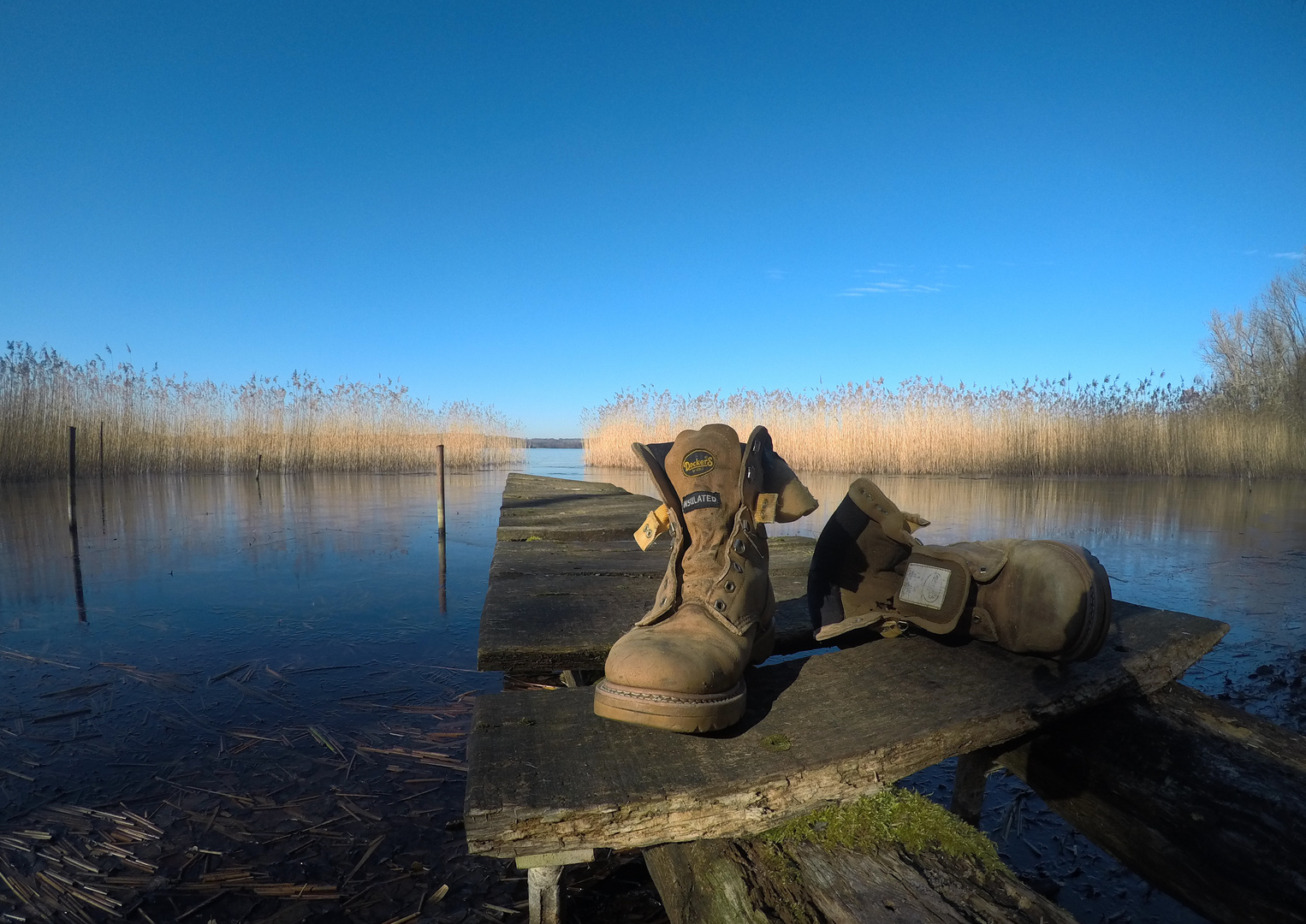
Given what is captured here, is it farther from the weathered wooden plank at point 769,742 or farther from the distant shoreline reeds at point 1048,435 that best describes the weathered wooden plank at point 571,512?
the distant shoreline reeds at point 1048,435

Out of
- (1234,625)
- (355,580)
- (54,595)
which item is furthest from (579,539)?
(54,595)

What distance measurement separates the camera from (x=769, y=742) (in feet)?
3.10

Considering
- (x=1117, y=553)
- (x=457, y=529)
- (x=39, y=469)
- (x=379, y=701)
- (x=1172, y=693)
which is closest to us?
(x=1172, y=693)

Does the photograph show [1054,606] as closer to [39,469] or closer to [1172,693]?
[1172,693]

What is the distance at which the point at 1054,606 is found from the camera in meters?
1.16

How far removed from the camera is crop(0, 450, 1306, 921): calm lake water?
5.35 ft

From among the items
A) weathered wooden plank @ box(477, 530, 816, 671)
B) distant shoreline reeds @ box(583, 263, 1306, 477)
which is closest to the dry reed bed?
distant shoreline reeds @ box(583, 263, 1306, 477)

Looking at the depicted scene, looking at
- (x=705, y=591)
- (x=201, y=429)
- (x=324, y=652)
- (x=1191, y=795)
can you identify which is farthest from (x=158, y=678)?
(x=201, y=429)

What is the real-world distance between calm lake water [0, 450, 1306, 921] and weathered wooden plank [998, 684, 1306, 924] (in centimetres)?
35

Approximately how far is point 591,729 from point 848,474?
13.6m

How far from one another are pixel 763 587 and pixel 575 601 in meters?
0.85

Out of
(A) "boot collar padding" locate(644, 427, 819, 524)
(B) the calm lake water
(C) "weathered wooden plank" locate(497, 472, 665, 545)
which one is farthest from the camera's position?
(C) "weathered wooden plank" locate(497, 472, 665, 545)

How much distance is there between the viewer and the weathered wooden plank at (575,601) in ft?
4.91

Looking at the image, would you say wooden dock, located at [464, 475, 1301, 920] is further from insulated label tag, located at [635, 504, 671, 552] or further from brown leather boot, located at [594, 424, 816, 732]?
insulated label tag, located at [635, 504, 671, 552]
